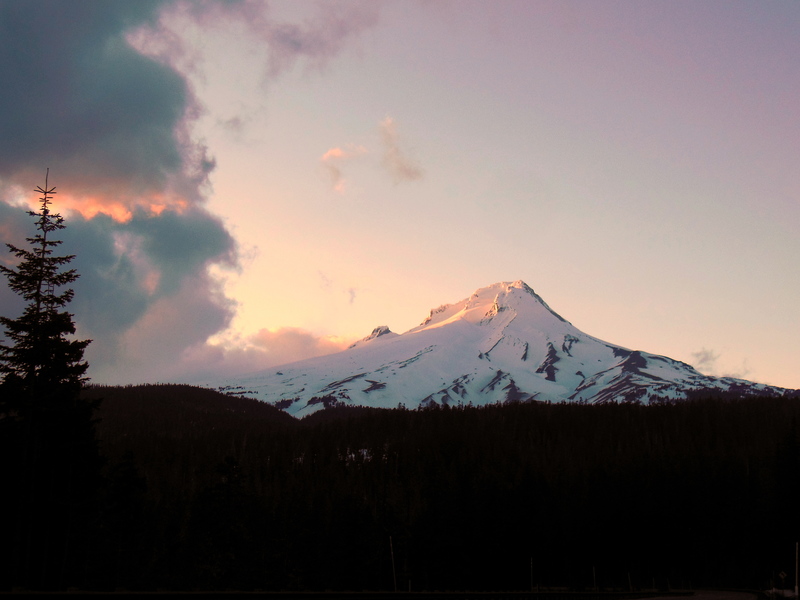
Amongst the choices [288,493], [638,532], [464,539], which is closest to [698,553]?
[638,532]

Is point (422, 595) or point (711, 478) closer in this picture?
point (422, 595)

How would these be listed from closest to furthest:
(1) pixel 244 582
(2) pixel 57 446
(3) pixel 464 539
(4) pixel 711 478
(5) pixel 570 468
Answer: (2) pixel 57 446 → (1) pixel 244 582 → (3) pixel 464 539 → (4) pixel 711 478 → (5) pixel 570 468

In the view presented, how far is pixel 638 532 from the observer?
326 feet

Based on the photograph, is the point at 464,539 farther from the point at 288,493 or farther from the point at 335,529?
the point at 288,493

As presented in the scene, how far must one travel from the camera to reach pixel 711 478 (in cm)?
10662

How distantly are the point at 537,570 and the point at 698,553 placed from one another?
64.5 ft

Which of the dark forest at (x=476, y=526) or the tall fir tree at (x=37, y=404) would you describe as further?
the dark forest at (x=476, y=526)

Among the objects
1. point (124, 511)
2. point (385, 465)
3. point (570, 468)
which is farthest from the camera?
point (385, 465)

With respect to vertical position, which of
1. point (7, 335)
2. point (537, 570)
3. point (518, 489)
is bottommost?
point (537, 570)

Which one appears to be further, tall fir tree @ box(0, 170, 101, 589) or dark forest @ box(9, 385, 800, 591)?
dark forest @ box(9, 385, 800, 591)

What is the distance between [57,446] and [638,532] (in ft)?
244

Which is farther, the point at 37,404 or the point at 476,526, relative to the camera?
the point at 476,526

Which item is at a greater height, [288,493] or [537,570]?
[288,493]

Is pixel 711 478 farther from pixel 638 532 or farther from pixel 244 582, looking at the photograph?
pixel 244 582
